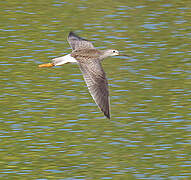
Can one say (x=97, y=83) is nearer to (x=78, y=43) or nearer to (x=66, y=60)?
(x=66, y=60)

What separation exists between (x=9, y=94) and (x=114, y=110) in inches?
115

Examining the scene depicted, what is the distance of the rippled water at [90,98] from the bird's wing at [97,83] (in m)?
1.36

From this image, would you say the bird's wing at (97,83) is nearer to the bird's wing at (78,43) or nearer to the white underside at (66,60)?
the white underside at (66,60)

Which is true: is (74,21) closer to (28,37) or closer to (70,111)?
(28,37)

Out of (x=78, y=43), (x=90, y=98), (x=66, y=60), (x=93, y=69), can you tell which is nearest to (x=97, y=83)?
(x=93, y=69)

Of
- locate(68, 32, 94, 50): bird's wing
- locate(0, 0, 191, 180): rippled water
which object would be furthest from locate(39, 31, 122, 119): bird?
locate(0, 0, 191, 180): rippled water

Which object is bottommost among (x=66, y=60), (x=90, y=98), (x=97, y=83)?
(x=90, y=98)

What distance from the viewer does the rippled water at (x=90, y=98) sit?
1585cm

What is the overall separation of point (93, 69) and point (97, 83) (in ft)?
1.80

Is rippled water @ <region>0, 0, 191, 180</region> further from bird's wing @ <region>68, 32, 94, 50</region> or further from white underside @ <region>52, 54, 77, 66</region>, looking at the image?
bird's wing @ <region>68, 32, 94, 50</region>

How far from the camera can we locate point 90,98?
19.6m

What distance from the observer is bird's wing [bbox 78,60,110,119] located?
15291 millimetres

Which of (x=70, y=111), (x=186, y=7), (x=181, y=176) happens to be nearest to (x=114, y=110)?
(x=70, y=111)

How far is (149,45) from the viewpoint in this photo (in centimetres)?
2344
